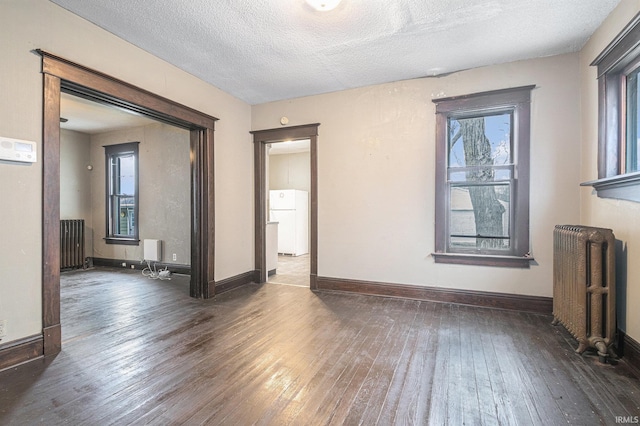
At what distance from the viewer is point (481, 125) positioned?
3535 mm

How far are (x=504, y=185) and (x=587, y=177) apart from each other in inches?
27.8

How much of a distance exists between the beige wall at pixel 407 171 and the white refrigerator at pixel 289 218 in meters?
3.04

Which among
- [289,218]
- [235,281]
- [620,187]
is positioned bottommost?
[235,281]

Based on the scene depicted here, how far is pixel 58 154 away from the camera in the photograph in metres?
2.39

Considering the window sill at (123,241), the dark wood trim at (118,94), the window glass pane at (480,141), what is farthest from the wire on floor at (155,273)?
the window glass pane at (480,141)

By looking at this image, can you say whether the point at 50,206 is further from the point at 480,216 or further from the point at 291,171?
the point at 291,171

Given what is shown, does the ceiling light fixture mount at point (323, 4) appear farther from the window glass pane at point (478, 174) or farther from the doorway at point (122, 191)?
the doorway at point (122, 191)

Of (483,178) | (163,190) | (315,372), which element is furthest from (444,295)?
(163,190)

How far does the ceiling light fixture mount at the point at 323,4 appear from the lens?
2309mm

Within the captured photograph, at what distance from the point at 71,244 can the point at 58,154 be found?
4.26m

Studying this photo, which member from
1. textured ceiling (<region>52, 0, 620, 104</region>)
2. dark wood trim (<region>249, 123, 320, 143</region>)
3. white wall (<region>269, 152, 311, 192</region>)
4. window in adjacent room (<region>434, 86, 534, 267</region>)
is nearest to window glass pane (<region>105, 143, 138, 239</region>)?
dark wood trim (<region>249, 123, 320, 143</region>)

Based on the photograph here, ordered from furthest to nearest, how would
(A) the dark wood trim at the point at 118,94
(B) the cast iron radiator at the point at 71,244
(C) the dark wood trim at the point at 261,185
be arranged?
(B) the cast iron radiator at the point at 71,244 < (C) the dark wood trim at the point at 261,185 < (A) the dark wood trim at the point at 118,94

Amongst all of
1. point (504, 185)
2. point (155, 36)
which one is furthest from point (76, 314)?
point (504, 185)

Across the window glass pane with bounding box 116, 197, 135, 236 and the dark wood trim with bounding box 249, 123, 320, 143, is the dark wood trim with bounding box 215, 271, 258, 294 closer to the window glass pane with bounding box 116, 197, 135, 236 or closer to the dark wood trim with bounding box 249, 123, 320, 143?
the dark wood trim with bounding box 249, 123, 320, 143
